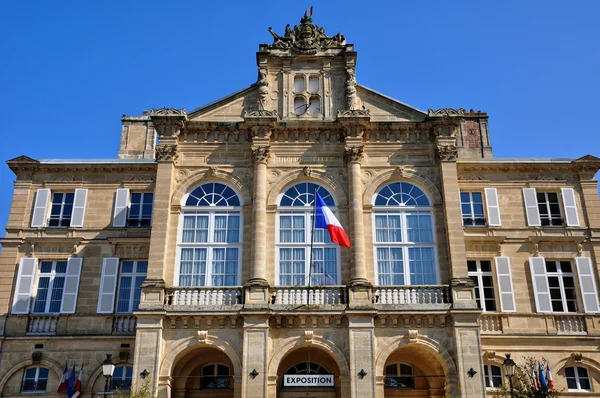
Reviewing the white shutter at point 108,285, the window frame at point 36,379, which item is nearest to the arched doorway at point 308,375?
the white shutter at point 108,285

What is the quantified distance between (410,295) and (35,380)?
594 inches

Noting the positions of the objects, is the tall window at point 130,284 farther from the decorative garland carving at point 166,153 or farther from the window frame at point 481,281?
the window frame at point 481,281

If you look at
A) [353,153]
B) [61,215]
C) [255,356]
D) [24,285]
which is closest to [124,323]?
[24,285]

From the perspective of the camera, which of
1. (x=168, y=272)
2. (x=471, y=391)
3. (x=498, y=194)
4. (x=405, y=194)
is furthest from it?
(x=498, y=194)

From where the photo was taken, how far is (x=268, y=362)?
2238 centimetres

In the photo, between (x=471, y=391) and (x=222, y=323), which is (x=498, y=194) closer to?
(x=471, y=391)

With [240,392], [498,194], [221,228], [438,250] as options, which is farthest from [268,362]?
[498,194]

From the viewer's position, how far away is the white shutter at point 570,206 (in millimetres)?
27562

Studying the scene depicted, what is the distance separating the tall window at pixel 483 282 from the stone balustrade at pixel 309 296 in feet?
21.4

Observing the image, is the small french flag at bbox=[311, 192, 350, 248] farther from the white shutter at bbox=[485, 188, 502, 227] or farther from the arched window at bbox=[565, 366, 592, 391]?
the arched window at bbox=[565, 366, 592, 391]

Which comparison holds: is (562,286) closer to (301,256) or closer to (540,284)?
(540,284)

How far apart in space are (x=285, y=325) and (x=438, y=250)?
21.6 ft

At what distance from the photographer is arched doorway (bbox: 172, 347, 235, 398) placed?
24266 millimetres

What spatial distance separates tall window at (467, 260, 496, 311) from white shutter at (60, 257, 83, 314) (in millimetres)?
16427
